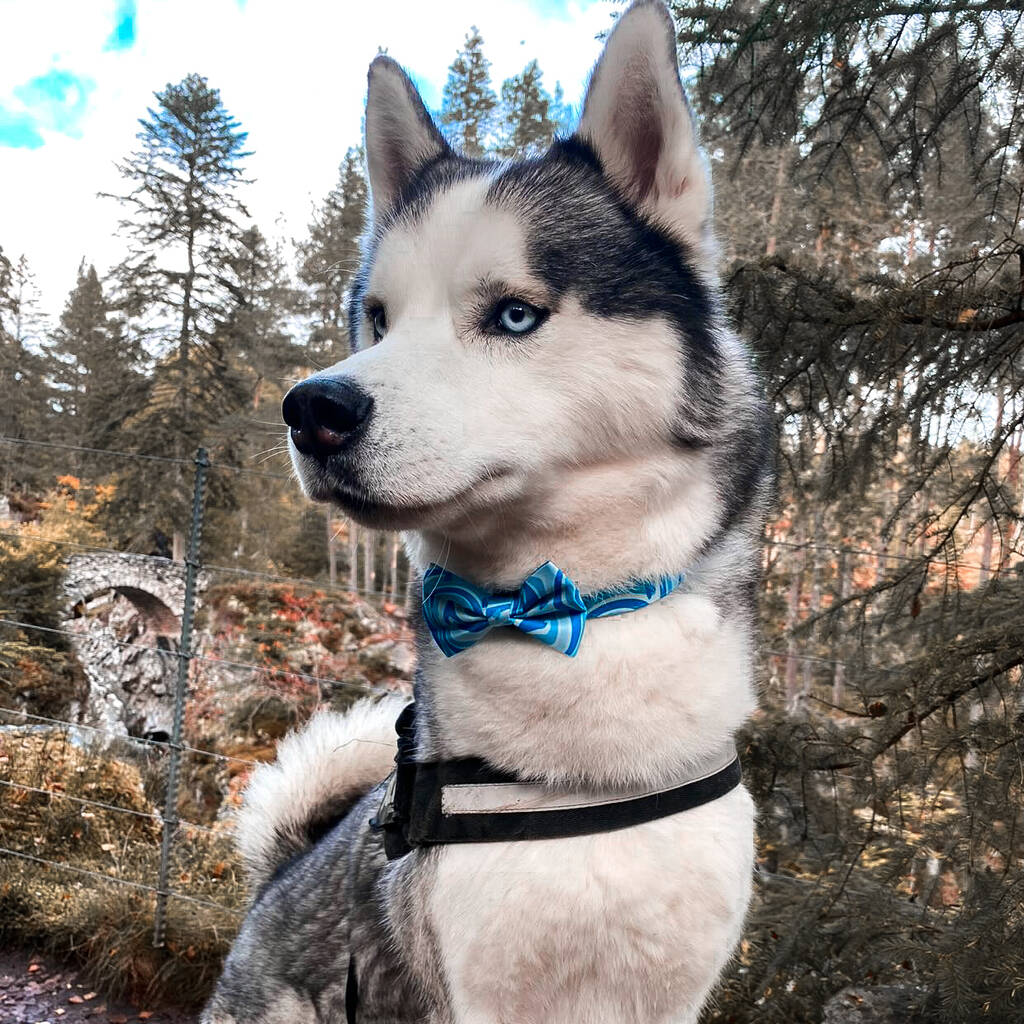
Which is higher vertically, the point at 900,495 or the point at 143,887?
the point at 900,495

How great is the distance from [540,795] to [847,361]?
2.03 metres

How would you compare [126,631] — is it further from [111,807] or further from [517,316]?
[517,316]

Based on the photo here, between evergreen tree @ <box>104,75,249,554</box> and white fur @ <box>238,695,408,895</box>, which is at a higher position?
evergreen tree @ <box>104,75,249,554</box>

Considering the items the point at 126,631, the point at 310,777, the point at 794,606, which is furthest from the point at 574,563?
the point at 126,631

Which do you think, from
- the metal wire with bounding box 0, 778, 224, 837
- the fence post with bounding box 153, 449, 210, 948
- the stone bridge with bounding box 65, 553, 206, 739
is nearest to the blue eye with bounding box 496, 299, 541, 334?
the fence post with bounding box 153, 449, 210, 948

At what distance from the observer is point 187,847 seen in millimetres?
4234

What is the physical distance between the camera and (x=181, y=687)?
11.0 feet

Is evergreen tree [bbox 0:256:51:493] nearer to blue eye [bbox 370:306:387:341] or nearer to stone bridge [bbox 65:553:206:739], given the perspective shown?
stone bridge [bbox 65:553:206:739]

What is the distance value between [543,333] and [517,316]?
52 mm

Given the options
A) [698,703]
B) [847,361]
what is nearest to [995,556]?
[847,361]

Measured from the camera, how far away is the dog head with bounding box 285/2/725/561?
1.18m

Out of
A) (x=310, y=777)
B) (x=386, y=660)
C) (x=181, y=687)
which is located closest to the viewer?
(x=310, y=777)

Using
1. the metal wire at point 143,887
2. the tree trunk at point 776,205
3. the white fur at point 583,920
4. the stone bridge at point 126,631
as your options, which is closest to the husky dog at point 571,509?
the white fur at point 583,920

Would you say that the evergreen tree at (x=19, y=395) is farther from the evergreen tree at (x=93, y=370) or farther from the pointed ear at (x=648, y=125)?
the pointed ear at (x=648, y=125)
